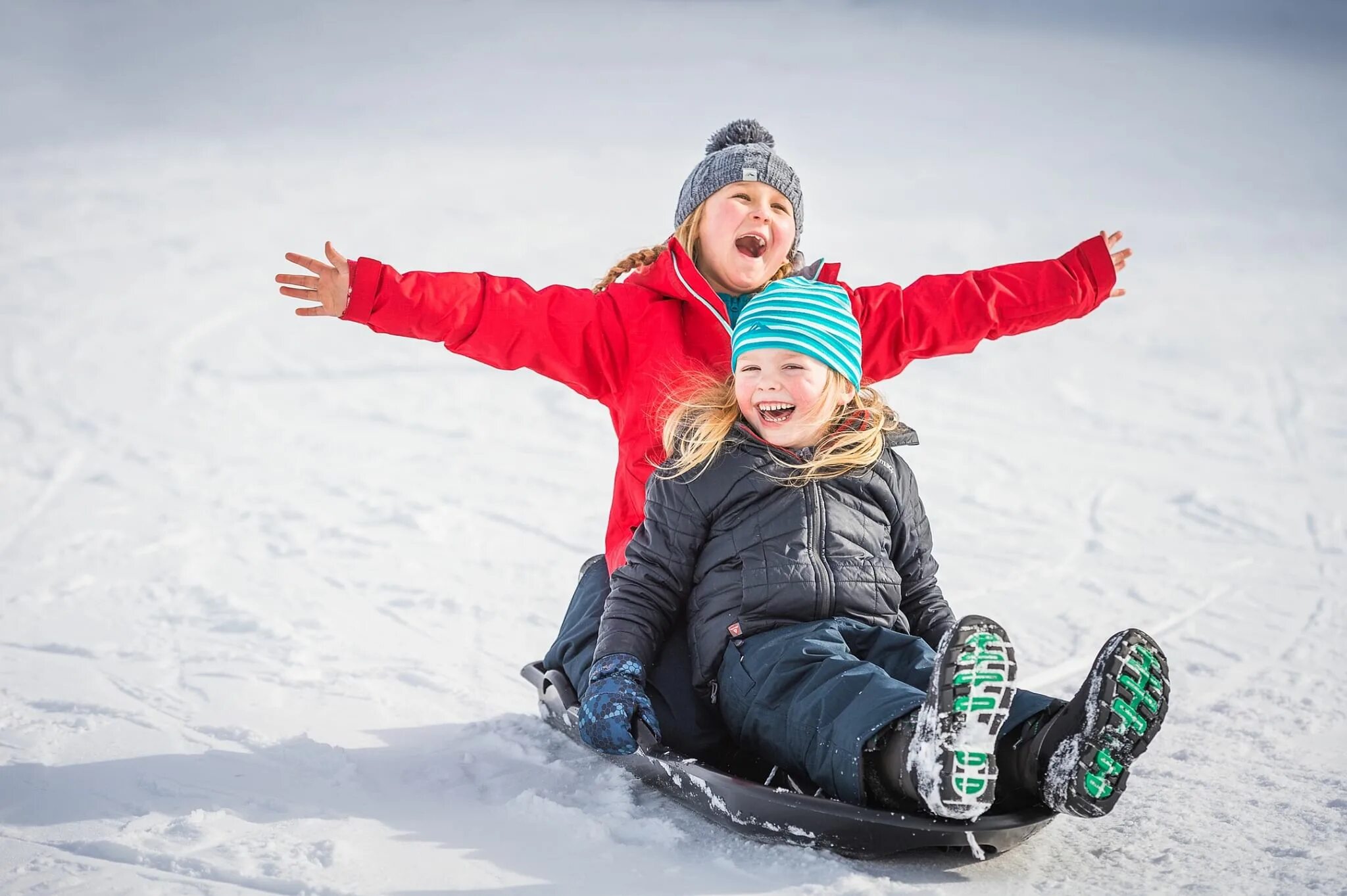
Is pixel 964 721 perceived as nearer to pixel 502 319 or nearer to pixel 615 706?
pixel 615 706

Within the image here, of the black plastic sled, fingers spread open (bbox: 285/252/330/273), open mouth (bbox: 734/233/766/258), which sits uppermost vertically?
open mouth (bbox: 734/233/766/258)

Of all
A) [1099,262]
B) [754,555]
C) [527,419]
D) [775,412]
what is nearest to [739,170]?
[775,412]

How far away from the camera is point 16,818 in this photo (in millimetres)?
1814

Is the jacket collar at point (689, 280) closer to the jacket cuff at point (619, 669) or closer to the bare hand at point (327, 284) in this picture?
the bare hand at point (327, 284)

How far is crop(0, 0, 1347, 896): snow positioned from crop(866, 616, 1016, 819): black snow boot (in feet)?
0.77

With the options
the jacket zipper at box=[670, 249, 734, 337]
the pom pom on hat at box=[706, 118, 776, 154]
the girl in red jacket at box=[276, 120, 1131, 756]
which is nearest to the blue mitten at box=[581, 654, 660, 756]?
the girl in red jacket at box=[276, 120, 1131, 756]

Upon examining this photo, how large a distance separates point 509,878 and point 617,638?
42 cm

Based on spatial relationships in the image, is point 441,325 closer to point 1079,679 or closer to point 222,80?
point 1079,679

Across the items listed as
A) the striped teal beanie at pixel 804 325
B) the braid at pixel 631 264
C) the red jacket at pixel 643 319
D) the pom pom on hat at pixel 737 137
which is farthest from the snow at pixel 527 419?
the pom pom on hat at pixel 737 137

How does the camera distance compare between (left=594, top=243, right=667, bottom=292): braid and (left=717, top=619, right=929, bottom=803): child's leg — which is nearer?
(left=717, top=619, right=929, bottom=803): child's leg

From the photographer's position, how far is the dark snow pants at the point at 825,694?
1.62 metres

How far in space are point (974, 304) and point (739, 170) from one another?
1.83ft

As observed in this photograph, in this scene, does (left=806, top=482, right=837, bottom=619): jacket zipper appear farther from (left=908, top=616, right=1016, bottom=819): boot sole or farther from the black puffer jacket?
(left=908, top=616, right=1016, bottom=819): boot sole

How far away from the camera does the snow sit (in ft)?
6.15
